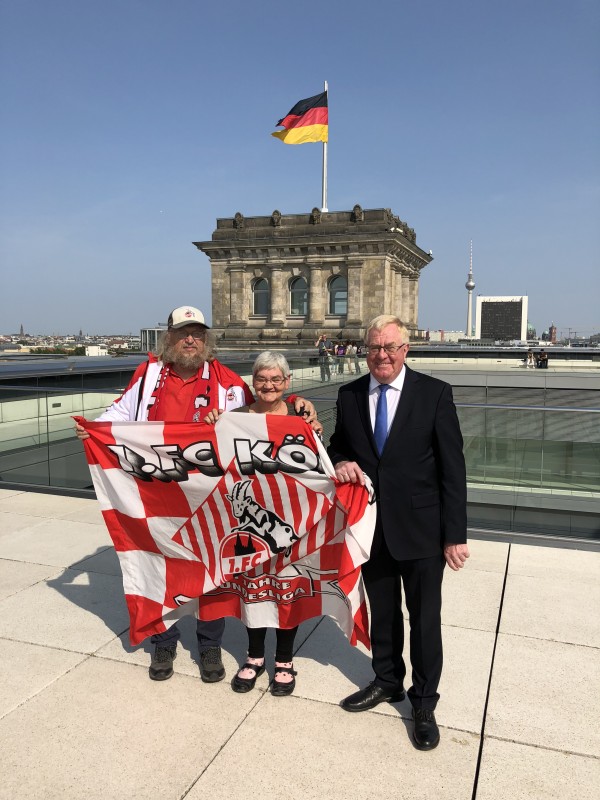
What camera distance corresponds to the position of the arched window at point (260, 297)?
4697 cm

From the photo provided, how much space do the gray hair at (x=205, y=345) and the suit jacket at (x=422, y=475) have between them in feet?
3.83

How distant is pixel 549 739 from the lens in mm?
3000

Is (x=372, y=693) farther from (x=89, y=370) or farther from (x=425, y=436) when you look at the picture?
(x=89, y=370)

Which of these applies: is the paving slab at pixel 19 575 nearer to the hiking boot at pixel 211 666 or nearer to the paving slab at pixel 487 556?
the hiking boot at pixel 211 666

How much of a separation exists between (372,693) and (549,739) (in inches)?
34.3

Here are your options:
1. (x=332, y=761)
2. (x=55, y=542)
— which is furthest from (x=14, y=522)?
(x=332, y=761)

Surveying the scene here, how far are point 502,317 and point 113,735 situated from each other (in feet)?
560

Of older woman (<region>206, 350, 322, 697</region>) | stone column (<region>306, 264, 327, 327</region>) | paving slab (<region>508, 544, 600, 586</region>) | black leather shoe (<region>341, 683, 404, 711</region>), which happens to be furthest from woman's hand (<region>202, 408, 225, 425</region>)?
stone column (<region>306, 264, 327, 327</region>)

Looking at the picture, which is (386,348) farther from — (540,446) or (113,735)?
(540,446)

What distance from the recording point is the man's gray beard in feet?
11.6

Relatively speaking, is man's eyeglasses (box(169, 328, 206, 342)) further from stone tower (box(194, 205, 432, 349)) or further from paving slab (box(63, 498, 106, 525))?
stone tower (box(194, 205, 432, 349))

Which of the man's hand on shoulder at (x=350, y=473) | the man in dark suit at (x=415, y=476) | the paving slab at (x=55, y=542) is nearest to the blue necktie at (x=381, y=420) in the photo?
the man in dark suit at (x=415, y=476)

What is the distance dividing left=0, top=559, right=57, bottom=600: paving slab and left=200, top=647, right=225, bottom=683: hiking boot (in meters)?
1.96

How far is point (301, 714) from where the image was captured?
10.5 ft
